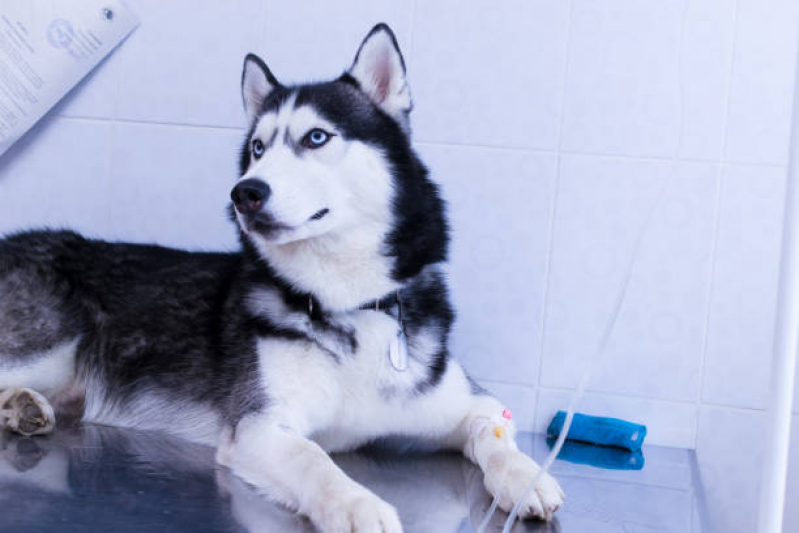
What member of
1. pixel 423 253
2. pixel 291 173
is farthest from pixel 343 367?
pixel 291 173

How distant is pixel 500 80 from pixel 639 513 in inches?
45.4

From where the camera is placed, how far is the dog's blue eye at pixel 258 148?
1.64 meters

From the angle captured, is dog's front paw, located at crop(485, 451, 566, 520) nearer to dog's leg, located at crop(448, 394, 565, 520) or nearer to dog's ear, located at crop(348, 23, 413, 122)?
dog's leg, located at crop(448, 394, 565, 520)

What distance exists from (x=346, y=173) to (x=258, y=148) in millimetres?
226

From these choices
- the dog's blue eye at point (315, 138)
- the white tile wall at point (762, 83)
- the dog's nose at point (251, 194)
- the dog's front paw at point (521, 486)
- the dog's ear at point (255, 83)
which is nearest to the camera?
the dog's front paw at point (521, 486)

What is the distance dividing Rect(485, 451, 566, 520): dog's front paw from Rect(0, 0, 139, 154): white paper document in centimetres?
158

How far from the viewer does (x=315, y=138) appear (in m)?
1.58

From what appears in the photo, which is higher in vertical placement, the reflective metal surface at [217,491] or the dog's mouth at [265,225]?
the dog's mouth at [265,225]

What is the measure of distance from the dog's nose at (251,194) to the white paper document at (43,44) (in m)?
1.04

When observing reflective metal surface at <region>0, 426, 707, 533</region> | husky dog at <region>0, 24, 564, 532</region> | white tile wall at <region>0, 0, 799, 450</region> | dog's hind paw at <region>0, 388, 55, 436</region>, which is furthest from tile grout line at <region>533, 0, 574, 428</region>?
dog's hind paw at <region>0, 388, 55, 436</region>

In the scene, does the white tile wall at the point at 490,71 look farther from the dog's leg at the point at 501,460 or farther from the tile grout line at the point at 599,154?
the dog's leg at the point at 501,460

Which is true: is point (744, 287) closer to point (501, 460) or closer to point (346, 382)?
point (501, 460)

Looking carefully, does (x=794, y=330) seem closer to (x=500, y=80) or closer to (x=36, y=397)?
(x=500, y=80)

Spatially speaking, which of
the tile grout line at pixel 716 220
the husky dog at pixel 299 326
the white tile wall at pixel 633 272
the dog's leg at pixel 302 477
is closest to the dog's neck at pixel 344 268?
the husky dog at pixel 299 326
